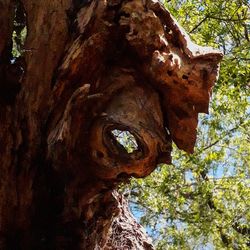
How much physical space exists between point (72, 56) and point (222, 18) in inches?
139

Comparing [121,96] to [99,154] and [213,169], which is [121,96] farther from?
[213,169]

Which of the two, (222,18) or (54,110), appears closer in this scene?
(54,110)

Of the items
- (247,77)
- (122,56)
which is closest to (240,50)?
(247,77)

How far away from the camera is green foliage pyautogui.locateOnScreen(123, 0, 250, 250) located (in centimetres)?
576

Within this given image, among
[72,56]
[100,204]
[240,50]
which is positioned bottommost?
[100,204]

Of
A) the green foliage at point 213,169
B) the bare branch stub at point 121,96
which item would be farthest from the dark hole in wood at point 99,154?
the green foliage at point 213,169

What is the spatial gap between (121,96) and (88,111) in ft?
0.72

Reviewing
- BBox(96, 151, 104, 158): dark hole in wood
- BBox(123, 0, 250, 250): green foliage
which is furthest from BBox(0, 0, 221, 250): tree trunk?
BBox(123, 0, 250, 250): green foliage

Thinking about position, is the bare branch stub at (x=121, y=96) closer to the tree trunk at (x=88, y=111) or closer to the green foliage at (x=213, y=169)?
the tree trunk at (x=88, y=111)

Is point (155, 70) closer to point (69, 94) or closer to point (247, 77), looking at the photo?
point (69, 94)

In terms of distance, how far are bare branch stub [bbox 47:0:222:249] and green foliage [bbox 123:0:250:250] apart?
300 cm

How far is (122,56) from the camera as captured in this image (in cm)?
268

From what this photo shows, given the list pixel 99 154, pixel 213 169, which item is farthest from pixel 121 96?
pixel 213 169

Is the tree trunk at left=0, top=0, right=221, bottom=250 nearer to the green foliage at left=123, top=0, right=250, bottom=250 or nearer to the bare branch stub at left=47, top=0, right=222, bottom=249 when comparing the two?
the bare branch stub at left=47, top=0, right=222, bottom=249
